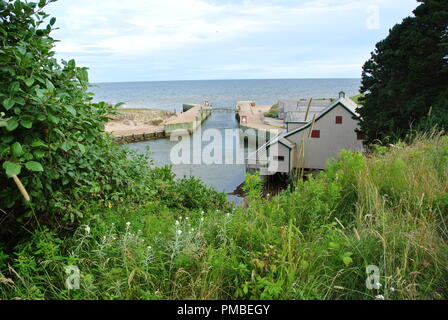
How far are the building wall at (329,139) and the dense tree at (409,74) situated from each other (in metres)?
5.12

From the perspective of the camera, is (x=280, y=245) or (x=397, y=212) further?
(x=397, y=212)

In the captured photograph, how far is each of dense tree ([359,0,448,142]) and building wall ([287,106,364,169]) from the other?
16.8 feet

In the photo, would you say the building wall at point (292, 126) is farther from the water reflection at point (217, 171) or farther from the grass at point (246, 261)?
the grass at point (246, 261)

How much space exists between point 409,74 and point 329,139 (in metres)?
7.25

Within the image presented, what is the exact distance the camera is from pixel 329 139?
1848cm

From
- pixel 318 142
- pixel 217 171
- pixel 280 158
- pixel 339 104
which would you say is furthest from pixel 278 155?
pixel 217 171

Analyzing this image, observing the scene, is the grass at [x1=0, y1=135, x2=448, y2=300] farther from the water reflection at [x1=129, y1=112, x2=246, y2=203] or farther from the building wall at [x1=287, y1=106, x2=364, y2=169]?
the building wall at [x1=287, y1=106, x2=364, y2=169]

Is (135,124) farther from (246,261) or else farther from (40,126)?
(246,261)

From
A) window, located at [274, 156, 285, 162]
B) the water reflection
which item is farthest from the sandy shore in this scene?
window, located at [274, 156, 285, 162]
